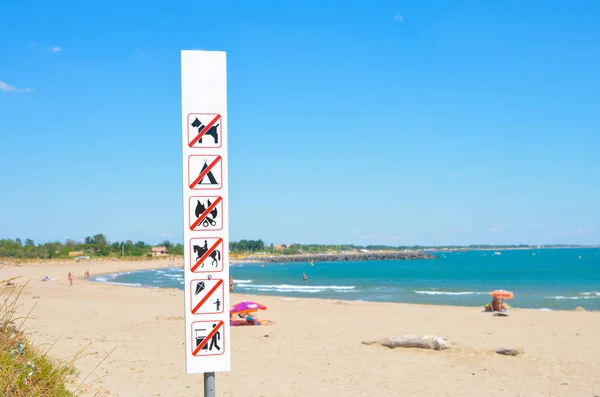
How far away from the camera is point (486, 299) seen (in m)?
31.7

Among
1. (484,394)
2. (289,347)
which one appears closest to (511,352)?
(484,394)

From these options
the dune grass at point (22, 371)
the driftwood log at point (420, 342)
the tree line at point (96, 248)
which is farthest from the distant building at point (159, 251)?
the dune grass at point (22, 371)

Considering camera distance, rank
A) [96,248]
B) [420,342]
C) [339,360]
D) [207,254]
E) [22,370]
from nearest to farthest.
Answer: [207,254] < [22,370] < [339,360] < [420,342] < [96,248]

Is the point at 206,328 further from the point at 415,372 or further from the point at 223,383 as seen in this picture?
the point at 415,372

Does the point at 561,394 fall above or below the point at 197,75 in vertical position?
below

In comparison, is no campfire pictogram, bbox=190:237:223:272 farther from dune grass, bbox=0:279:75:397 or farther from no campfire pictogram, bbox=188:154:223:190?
dune grass, bbox=0:279:75:397

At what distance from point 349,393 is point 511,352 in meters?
4.84

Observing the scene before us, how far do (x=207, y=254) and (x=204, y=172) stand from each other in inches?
16.7

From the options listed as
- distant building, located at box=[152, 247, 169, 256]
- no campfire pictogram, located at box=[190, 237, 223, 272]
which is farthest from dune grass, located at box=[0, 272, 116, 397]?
distant building, located at box=[152, 247, 169, 256]

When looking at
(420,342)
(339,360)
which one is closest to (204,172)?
(339,360)

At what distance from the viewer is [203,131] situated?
2789 millimetres

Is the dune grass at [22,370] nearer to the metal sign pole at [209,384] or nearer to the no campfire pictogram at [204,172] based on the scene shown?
the metal sign pole at [209,384]

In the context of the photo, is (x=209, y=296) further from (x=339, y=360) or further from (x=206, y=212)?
(x=339, y=360)

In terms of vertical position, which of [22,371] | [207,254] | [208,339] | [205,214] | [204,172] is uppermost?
[204,172]
